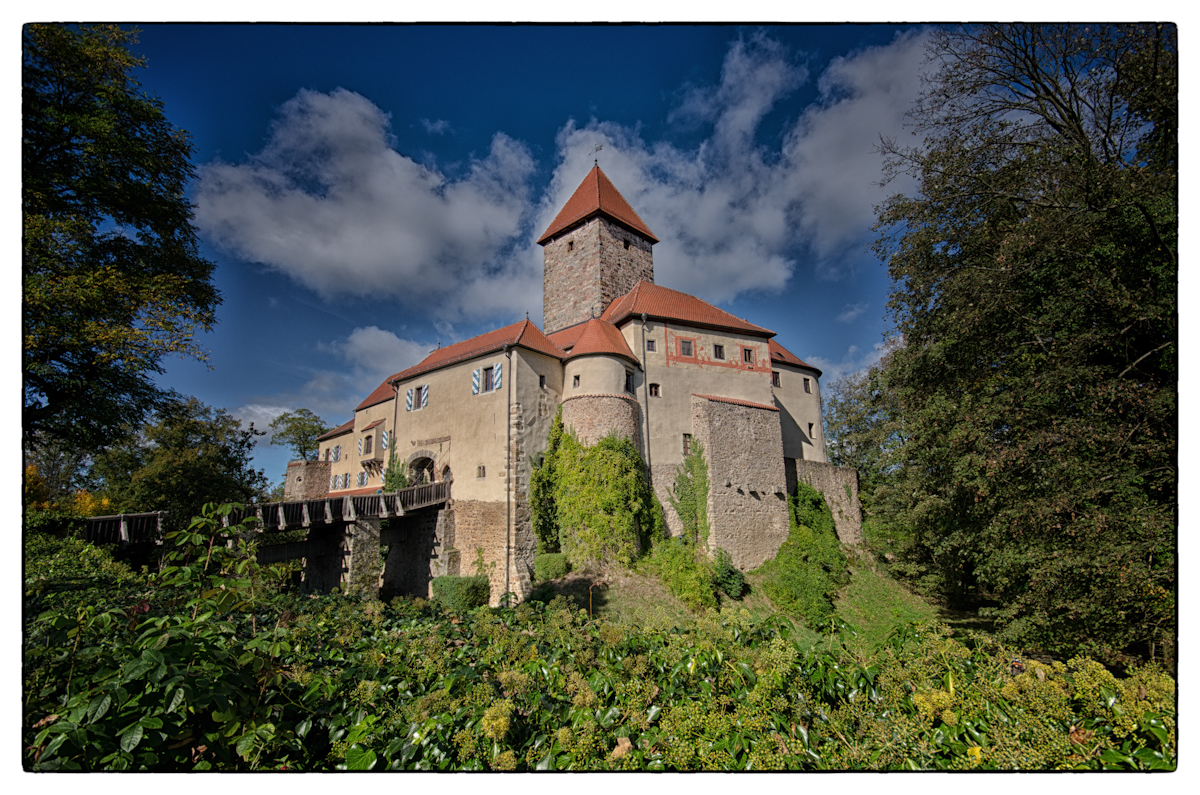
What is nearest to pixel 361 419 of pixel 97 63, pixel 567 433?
pixel 567 433

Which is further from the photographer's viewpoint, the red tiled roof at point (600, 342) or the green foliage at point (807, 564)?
the red tiled roof at point (600, 342)

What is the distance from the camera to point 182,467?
16953 millimetres

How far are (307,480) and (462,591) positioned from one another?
13.4 m

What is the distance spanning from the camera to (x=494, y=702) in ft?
7.45

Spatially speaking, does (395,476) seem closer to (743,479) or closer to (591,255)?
(591,255)

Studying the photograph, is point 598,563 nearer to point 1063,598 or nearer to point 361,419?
point 1063,598

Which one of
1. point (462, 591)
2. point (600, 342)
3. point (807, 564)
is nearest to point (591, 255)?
point (600, 342)

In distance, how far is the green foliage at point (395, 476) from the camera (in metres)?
16.4

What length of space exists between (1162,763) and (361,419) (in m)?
22.4

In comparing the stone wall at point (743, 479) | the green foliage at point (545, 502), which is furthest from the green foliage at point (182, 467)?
the stone wall at point (743, 479)

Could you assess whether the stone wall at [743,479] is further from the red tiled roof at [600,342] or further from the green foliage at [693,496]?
the red tiled roof at [600,342]

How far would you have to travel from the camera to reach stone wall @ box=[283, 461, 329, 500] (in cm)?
2211

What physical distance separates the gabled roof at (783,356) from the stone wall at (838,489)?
14.7ft

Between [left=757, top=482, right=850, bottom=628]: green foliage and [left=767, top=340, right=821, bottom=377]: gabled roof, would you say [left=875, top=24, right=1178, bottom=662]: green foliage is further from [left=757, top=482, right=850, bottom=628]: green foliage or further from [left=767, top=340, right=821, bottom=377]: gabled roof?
[left=767, top=340, right=821, bottom=377]: gabled roof
